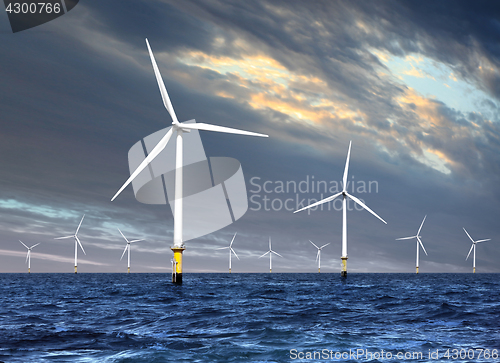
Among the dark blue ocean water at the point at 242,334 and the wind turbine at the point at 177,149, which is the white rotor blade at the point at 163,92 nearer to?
the wind turbine at the point at 177,149

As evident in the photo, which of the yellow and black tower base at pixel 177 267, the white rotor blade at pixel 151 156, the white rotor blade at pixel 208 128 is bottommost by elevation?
the yellow and black tower base at pixel 177 267

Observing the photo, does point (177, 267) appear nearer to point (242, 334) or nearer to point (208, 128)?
point (208, 128)

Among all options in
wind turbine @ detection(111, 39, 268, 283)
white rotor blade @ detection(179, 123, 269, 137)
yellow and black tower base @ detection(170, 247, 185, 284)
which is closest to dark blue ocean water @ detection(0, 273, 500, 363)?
wind turbine @ detection(111, 39, 268, 283)

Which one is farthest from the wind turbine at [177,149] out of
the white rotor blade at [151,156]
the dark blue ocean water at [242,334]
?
the dark blue ocean water at [242,334]

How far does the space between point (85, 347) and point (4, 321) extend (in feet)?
41.8

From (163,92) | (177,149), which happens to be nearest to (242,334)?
(177,149)

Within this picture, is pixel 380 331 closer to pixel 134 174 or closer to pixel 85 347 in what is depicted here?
pixel 85 347

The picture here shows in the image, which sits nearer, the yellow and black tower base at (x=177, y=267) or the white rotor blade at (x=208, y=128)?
the yellow and black tower base at (x=177, y=267)

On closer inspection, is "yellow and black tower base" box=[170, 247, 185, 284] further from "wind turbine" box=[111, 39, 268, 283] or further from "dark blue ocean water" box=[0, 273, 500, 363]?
"dark blue ocean water" box=[0, 273, 500, 363]

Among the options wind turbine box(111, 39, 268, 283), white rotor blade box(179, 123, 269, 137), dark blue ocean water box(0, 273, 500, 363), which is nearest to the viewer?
dark blue ocean water box(0, 273, 500, 363)

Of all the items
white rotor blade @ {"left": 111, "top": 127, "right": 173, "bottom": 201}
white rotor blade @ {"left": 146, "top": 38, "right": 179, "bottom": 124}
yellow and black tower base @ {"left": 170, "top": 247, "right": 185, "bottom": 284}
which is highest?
white rotor blade @ {"left": 146, "top": 38, "right": 179, "bottom": 124}

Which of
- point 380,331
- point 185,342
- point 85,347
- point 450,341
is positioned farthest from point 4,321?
point 450,341

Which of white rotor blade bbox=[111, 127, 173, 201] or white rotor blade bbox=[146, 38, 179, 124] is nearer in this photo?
white rotor blade bbox=[111, 127, 173, 201]

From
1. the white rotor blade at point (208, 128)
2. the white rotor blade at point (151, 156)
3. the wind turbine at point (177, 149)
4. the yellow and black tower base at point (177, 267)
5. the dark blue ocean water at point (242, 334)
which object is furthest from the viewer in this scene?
the white rotor blade at point (208, 128)
